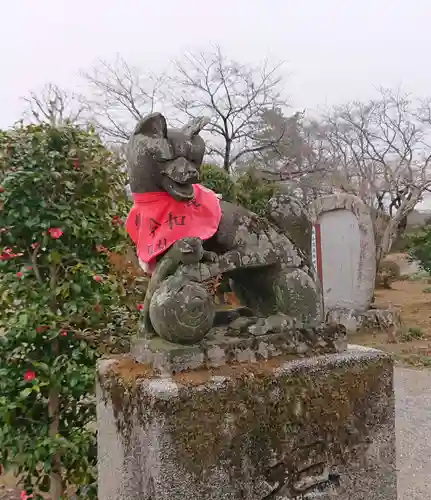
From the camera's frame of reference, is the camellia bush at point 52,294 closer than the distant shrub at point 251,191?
Yes

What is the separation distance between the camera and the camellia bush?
9.38 ft

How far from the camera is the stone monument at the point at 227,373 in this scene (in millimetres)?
1773

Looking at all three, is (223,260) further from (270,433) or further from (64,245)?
(64,245)

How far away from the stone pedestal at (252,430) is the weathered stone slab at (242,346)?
38mm

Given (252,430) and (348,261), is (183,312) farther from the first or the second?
(348,261)

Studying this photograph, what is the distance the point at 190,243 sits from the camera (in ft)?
6.34

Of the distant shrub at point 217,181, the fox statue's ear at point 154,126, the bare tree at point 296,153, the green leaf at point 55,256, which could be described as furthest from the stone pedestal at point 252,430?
the bare tree at point 296,153

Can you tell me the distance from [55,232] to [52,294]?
0.35 metres

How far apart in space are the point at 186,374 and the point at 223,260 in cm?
45

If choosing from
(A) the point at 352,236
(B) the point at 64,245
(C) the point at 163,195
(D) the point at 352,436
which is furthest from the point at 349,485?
(A) the point at 352,236

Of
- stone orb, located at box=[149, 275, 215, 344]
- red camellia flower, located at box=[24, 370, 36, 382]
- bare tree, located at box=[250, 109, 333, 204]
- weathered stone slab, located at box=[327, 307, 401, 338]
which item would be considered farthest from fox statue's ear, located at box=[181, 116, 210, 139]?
bare tree, located at box=[250, 109, 333, 204]

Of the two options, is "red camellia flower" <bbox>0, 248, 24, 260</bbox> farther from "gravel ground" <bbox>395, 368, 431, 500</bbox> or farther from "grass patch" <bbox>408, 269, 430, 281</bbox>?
"grass patch" <bbox>408, 269, 430, 281</bbox>

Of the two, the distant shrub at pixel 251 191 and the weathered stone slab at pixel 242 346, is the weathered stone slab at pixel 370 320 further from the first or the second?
the weathered stone slab at pixel 242 346

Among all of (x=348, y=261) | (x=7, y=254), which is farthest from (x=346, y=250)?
(x=7, y=254)
